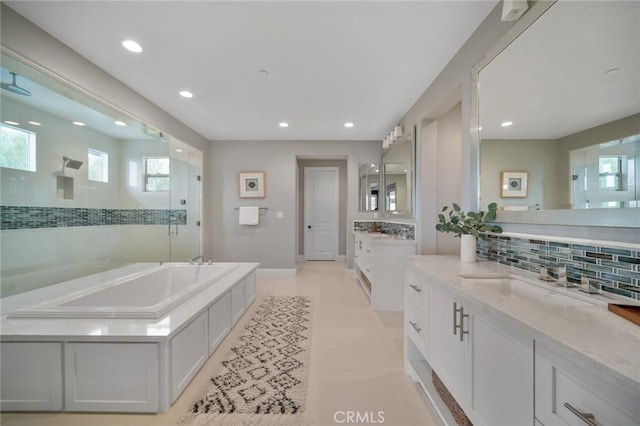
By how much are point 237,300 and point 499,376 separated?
2.31 m

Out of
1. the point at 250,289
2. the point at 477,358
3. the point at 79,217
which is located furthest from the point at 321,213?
the point at 477,358

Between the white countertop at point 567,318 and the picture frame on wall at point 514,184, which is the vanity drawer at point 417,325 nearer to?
the white countertop at point 567,318

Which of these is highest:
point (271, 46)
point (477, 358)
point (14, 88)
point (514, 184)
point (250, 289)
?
point (271, 46)

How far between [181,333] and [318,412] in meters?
0.96

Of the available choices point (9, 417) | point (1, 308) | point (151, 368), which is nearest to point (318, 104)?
point (151, 368)

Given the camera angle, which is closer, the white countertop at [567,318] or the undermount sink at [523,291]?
the white countertop at [567,318]

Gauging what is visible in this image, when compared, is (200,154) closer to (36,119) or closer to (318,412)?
(36,119)

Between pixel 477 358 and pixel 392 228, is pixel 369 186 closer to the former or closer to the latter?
pixel 392 228

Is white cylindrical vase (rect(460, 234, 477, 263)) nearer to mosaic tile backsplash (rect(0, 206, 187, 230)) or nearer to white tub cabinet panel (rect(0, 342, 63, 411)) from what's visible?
white tub cabinet panel (rect(0, 342, 63, 411))

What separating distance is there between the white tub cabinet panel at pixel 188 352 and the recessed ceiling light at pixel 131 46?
212 centimetres

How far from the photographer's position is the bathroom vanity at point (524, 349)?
0.56 meters

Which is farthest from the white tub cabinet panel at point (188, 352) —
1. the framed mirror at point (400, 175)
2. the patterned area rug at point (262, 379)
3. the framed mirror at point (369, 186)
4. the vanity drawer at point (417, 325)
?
the framed mirror at point (369, 186)

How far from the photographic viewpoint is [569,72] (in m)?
1.14

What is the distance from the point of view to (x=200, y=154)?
4418 mm
